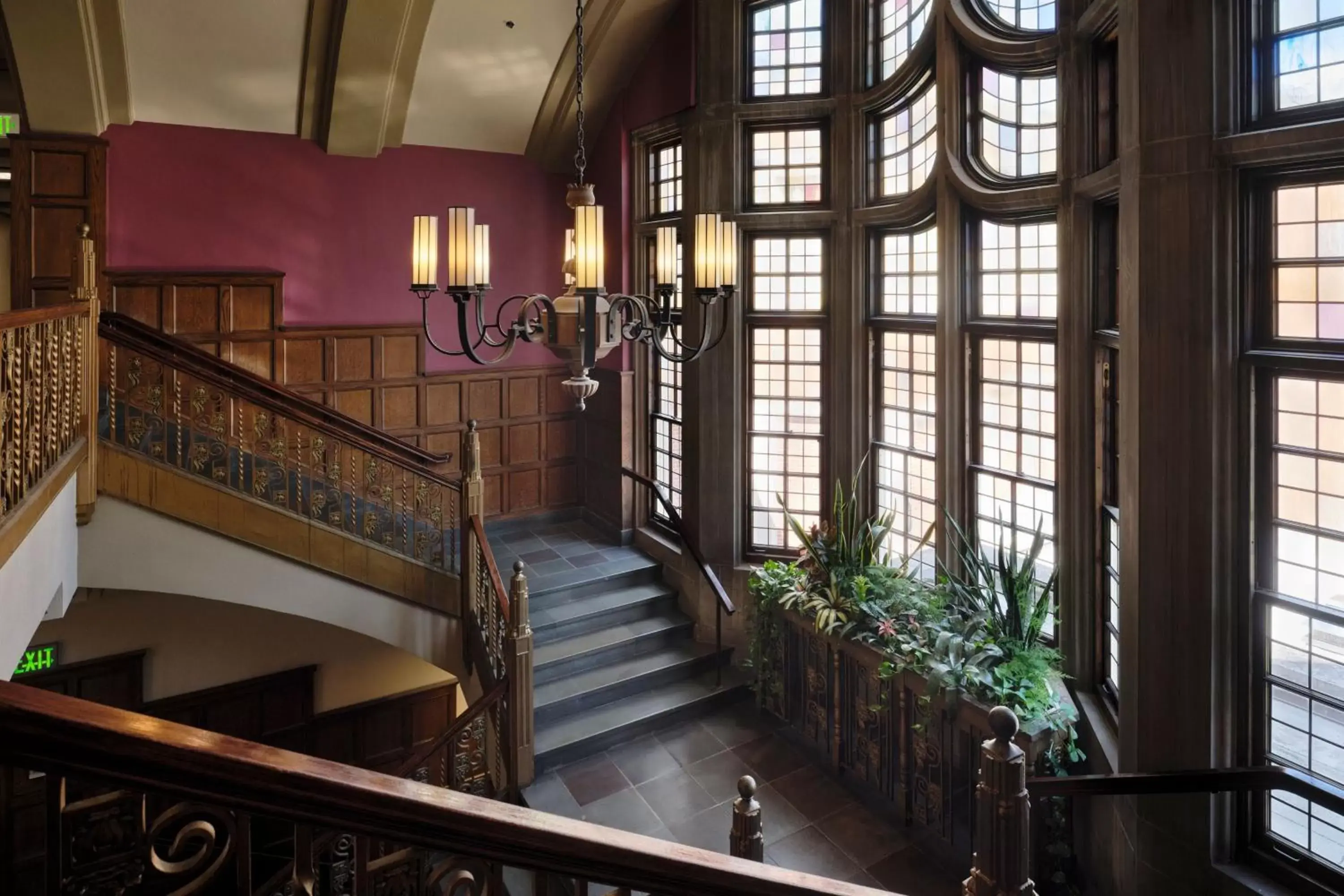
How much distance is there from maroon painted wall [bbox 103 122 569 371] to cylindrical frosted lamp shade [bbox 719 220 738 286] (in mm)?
3435

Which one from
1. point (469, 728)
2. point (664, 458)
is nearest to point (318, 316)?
A: point (664, 458)

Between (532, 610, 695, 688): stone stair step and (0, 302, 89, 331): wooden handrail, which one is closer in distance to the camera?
(0, 302, 89, 331): wooden handrail

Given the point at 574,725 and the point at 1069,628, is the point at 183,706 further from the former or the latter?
the point at 1069,628

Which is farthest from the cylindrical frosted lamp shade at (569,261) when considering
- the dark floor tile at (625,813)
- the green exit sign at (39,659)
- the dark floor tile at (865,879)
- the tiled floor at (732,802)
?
the green exit sign at (39,659)

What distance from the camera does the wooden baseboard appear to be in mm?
5016

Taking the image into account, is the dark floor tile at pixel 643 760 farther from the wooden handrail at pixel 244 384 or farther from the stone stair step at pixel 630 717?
the wooden handrail at pixel 244 384

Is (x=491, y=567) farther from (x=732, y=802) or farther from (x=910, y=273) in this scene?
(x=910, y=273)

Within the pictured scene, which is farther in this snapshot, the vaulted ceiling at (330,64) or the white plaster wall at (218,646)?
the white plaster wall at (218,646)

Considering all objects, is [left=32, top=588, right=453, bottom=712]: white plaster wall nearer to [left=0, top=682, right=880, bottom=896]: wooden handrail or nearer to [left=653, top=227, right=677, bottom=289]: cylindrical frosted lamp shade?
[left=653, top=227, right=677, bottom=289]: cylindrical frosted lamp shade

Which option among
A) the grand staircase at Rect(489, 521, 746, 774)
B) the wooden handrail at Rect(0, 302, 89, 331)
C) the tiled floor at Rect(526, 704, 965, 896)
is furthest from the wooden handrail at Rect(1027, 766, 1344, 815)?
the wooden handrail at Rect(0, 302, 89, 331)

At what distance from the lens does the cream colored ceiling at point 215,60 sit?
6.12 metres

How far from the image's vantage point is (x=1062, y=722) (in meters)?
3.99

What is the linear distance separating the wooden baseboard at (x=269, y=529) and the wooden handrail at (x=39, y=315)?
0.89m

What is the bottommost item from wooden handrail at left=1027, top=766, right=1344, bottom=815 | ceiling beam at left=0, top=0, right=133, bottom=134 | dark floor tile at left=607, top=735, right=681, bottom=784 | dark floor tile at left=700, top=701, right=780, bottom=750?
dark floor tile at left=607, top=735, right=681, bottom=784
